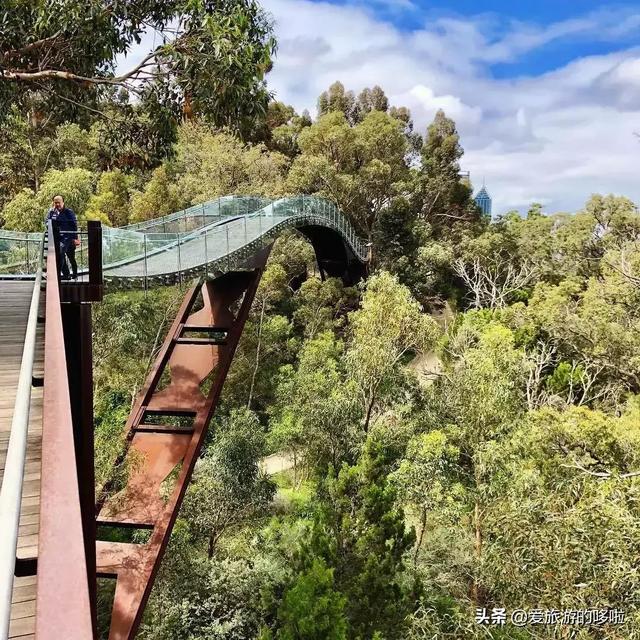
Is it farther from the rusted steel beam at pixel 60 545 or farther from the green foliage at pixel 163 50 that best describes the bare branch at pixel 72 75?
the rusted steel beam at pixel 60 545

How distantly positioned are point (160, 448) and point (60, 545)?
7.31 m

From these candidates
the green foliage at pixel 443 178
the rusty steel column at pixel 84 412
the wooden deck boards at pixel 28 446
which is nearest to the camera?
the wooden deck boards at pixel 28 446

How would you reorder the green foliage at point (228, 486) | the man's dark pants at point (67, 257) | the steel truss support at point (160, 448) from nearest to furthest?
the man's dark pants at point (67, 257)
the steel truss support at point (160, 448)
the green foliage at point (228, 486)

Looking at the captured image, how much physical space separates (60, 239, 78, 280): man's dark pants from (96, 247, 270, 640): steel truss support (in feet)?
8.54

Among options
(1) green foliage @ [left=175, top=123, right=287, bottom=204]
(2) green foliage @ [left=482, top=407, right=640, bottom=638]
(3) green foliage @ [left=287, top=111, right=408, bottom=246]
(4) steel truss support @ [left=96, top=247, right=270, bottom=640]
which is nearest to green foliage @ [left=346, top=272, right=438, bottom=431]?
(4) steel truss support @ [left=96, top=247, right=270, bottom=640]

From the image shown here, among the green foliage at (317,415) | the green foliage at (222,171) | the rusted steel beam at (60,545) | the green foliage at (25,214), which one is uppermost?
the green foliage at (222,171)

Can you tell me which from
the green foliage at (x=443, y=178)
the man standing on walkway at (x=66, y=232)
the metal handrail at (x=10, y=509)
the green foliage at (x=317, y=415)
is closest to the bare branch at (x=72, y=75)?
the man standing on walkway at (x=66, y=232)

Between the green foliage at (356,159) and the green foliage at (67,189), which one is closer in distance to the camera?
the green foliage at (67,189)

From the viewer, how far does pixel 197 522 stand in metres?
10.8

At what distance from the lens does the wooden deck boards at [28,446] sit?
156 cm

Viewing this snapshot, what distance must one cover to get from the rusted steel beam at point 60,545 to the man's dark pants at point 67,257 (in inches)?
162

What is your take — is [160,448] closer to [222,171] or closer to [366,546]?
[366,546]

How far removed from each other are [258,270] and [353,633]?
587 cm

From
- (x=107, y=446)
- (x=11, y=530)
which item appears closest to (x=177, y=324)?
(x=107, y=446)
